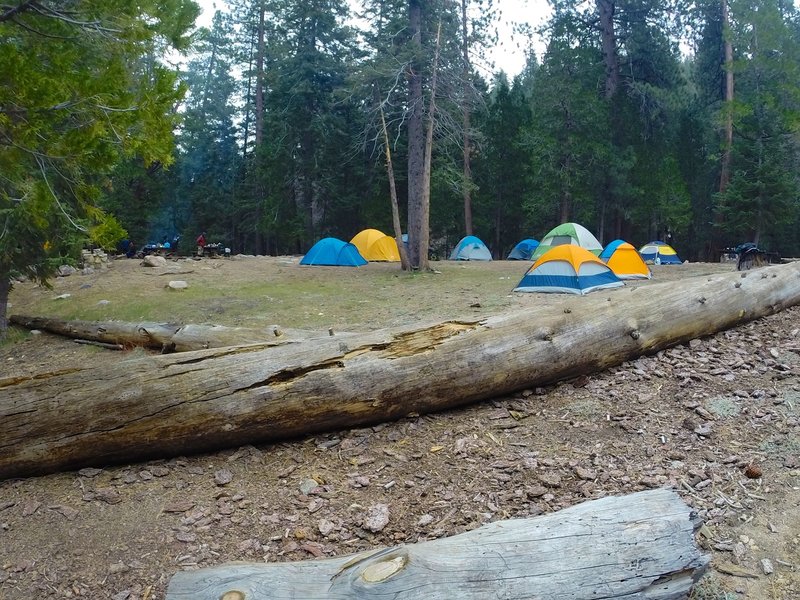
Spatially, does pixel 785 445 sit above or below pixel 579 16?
below

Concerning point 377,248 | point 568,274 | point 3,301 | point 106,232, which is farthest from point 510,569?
point 377,248

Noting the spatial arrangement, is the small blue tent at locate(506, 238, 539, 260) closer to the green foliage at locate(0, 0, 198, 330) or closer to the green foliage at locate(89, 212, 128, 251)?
the green foliage at locate(0, 0, 198, 330)

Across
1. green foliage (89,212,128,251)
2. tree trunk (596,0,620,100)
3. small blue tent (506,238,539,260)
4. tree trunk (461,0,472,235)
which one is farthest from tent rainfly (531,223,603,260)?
green foliage (89,212,128,251)

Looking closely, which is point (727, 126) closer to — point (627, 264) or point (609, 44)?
point (609, 44)

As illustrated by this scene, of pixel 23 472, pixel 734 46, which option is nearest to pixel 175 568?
pixel 23 472

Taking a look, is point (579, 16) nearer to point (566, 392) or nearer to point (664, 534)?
point (566, 392)

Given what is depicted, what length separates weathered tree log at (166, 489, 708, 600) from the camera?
2.02 m

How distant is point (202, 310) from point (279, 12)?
23.2 metres

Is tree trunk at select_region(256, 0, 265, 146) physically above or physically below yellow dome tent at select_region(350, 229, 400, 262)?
above

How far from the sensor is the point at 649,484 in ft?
9.87

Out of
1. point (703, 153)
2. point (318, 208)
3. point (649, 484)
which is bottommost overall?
point (649, 484)

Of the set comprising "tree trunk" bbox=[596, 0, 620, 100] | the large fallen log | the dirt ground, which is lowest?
the dirt ground

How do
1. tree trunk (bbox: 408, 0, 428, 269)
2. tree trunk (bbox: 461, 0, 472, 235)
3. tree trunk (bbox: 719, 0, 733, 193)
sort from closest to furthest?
tree trunk (bbox: 408, 0, 428, 269), tree trunk (bbox: 461, 0, 472, 235), tree trunk (bbox: 719, 0, 733, 193)

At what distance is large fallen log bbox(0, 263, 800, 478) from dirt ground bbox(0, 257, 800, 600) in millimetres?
136
